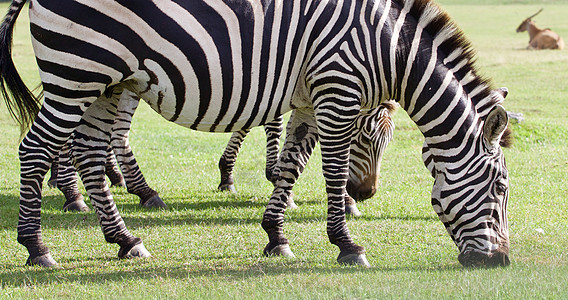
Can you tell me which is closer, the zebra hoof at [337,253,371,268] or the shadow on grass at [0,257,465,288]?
the shadow on grass at [0,257,465,288]

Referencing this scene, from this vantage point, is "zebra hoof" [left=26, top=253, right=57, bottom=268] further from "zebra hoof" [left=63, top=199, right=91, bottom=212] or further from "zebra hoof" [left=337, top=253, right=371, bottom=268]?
"zebra hoof" [left=337, top=253, right=371, bottom=268]

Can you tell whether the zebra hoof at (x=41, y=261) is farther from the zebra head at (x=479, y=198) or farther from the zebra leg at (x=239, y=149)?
the zebra head at (x=479, y=198)

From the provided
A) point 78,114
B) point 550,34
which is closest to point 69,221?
point 78,114

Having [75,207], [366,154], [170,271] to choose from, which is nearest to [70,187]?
[75,207]

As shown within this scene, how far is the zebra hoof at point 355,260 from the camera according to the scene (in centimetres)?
631

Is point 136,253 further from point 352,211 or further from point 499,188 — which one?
point 499,188

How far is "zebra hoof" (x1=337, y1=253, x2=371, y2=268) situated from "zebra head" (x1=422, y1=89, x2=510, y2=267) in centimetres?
90

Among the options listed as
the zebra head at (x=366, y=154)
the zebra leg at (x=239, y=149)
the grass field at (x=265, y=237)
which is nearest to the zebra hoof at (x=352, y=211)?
the grass field at (x=265, y=237)

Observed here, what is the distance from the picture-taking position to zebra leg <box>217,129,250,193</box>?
998cm

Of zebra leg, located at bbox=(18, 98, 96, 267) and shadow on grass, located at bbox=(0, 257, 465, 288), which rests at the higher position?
zebra leg, located at bbox=(18, 98, 96, 267)

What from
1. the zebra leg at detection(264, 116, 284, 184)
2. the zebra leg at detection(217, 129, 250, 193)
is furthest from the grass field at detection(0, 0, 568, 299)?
the zebra leg at detection(264, 116, 284, 184)

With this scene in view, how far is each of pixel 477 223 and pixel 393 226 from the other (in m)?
2.00

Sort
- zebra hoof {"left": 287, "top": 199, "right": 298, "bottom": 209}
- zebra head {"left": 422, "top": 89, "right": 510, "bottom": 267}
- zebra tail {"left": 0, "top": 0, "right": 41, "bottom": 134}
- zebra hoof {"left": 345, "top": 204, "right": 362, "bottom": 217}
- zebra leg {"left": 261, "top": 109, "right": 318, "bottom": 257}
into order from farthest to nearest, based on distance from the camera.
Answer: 1. zebra hoof {"left": 287, "top": 199, "right": 298, "bottom": 209}
2. zebra hoof {"left": 345, "top": 204, "right": 362, "bottom": 217}
3. zebra leg {"left": 261, "top": 109, "right": 318, "bottom": 257}
4. zebra tail {"left": 0, "top": 0, "right": 41, "bottom": 134}
5. zebra head {"left": 422, "top": 89, "right": 510, "bottom": 267}

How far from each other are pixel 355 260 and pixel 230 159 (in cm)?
416
